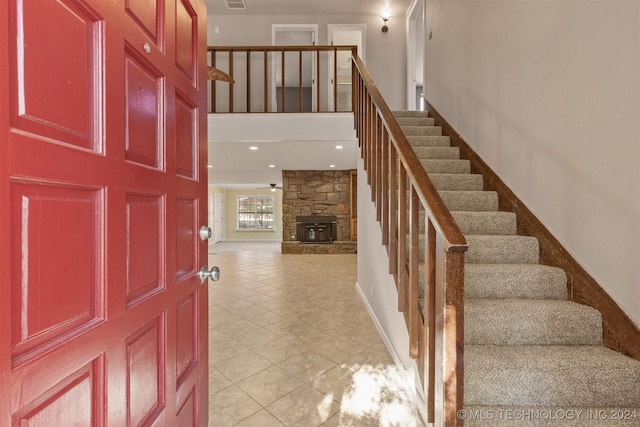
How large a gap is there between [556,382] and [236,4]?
21.9 feet

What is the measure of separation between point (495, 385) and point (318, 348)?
1319mm

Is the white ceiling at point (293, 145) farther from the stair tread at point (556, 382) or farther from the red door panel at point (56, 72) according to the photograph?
the red door panel at point (56, 72)

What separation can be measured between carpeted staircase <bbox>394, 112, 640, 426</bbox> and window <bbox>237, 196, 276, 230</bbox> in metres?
10.7

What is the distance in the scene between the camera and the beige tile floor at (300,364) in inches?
65.7

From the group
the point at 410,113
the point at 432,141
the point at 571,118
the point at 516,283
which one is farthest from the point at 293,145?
the point at 516,283

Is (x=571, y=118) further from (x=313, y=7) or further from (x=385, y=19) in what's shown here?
(x=313, y=7)

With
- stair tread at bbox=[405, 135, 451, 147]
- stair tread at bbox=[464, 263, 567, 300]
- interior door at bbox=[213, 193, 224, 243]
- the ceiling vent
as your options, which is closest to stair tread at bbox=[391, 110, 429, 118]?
stair tread at bbox=[405, 135, 451, 147]

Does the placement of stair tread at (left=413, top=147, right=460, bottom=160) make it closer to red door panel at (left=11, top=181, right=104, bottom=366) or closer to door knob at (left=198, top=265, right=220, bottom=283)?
door knob at (left=198, top=265, right=220, bottom=283)

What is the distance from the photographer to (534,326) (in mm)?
1642

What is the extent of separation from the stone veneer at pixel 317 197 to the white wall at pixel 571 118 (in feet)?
15.6

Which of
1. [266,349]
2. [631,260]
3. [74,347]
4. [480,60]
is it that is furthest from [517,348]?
[480,60]

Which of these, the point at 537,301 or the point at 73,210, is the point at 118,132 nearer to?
the point at 73,210

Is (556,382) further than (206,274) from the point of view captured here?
Yes

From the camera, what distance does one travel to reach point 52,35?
20.5 inches
